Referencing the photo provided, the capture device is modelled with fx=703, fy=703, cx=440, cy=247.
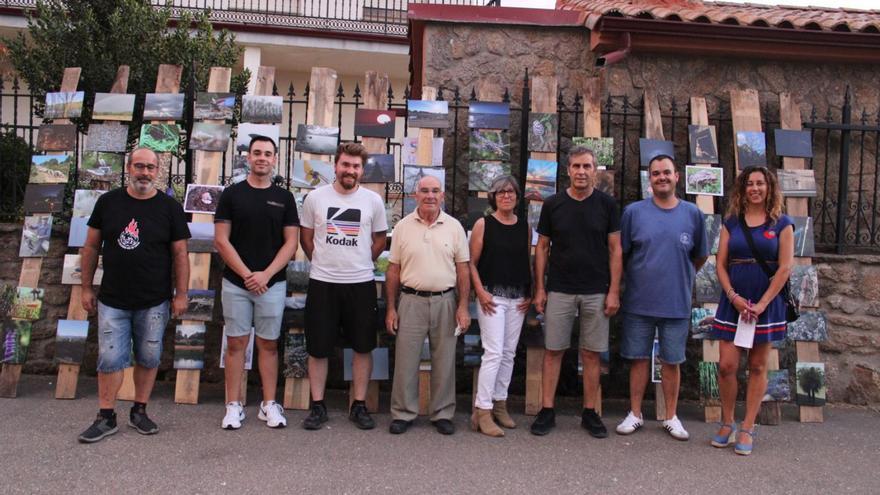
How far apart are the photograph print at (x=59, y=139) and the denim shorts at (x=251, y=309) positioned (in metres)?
2.09

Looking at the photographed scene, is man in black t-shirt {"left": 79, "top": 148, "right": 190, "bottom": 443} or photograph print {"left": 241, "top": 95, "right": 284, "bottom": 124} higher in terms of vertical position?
photograph print {"left": 241, "top": 95, "right": 284, "bottom": 124}

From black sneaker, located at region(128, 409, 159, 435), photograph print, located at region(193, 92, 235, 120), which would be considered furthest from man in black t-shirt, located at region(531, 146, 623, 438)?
photograph print, located at region(193, 92, 235, 120)

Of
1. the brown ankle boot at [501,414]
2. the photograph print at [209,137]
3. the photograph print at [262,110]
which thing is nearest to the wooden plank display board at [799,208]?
the brown ankle boot at [501,414]

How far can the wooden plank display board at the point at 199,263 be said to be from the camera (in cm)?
499

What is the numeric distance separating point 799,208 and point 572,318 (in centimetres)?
221

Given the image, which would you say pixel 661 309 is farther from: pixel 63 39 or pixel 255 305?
pixel 63 39

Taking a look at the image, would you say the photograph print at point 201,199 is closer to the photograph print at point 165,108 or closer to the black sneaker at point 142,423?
the photograph print at point 165,108

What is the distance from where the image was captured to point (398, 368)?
4.54m

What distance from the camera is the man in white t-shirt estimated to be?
14.6ft

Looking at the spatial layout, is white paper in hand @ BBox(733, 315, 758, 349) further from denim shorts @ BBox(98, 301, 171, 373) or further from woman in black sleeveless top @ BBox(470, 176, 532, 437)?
denim shorts @ BBox(98, 301, 171, 373)

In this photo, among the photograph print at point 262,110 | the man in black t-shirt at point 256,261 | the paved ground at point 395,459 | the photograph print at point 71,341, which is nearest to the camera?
the paved ground at point 395,459

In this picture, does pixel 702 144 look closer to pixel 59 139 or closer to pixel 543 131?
pixel 543 131

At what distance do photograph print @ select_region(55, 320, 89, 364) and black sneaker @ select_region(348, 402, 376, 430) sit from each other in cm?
212

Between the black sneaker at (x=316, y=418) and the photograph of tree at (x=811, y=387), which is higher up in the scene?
the photograph of tree at (x=811, y=387)
